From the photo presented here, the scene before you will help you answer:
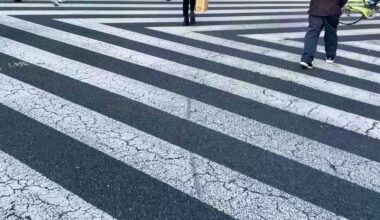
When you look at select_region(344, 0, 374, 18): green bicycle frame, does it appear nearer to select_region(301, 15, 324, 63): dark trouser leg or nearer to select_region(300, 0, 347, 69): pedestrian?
select_region(300, 0, 347, 69): pedestrian

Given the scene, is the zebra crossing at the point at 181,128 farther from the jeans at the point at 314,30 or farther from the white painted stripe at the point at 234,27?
the white painted stripe at the point at 234,27

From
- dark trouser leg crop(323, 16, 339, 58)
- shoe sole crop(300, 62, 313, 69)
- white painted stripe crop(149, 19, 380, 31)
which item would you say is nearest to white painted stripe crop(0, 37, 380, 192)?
shoe sole crop(300, 62, 313, 69)

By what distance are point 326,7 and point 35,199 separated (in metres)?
5.01

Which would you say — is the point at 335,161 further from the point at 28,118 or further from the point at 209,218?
the point at 28,118

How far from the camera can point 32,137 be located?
414 cm

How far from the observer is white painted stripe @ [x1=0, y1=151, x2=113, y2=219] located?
3090 mm

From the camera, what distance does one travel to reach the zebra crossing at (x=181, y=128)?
11.0 ft

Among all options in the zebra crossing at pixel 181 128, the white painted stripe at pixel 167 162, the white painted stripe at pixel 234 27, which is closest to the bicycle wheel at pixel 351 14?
the white painted stripe at pixel 234 27

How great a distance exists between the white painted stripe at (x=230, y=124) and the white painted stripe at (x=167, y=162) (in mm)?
613

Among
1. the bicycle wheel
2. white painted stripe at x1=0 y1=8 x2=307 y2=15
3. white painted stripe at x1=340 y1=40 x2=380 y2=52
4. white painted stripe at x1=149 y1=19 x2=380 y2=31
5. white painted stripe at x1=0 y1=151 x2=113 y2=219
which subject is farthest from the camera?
the bicycle wheel

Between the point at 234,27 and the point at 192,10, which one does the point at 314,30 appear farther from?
the point at 192,10

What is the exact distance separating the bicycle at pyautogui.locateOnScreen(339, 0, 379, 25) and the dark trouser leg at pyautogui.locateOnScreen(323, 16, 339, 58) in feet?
13.6

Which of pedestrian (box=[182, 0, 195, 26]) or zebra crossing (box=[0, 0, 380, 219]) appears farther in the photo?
pedestrian (box=[182, 0, 195, 26])

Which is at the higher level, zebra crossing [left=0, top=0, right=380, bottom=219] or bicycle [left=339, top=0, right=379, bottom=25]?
zebra crossing [left=0, top=0, right=380, bottom=219]
